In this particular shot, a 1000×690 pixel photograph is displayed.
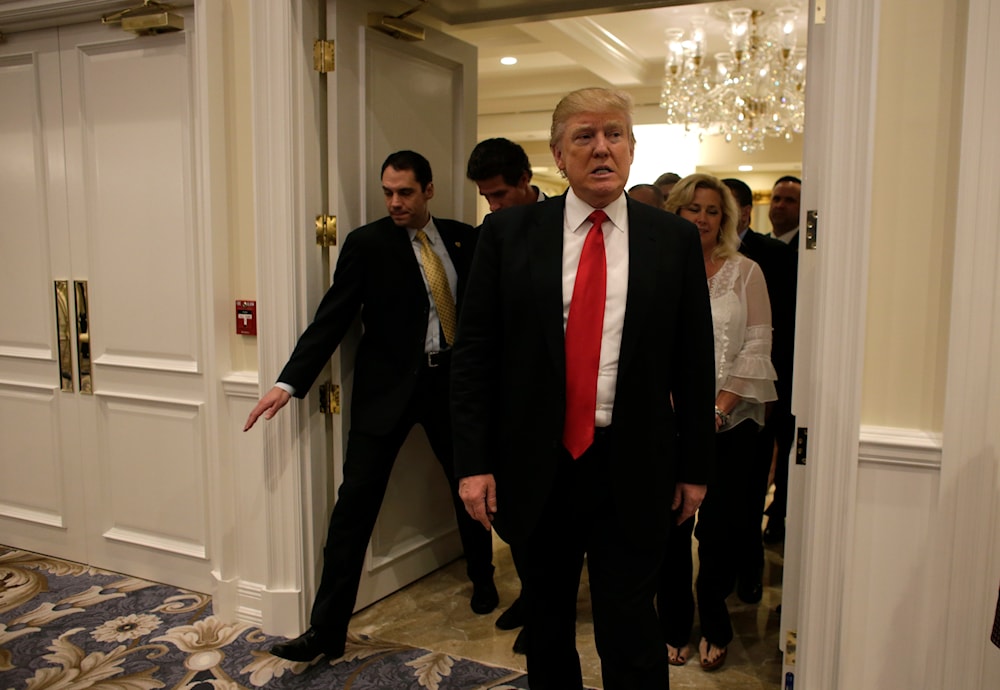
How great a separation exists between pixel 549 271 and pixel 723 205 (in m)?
1.05

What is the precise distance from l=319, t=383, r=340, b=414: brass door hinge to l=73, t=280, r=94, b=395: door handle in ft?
3.73

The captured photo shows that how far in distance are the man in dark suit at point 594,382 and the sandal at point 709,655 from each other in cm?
89

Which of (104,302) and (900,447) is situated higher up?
(104,302)

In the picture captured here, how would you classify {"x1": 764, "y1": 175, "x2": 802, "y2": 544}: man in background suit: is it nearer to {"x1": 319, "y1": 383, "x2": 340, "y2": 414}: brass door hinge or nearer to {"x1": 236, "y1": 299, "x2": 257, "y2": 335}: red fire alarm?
{"x1": 319, "y1": 383, "x2": 340, "y2": 414}: brass door hinge

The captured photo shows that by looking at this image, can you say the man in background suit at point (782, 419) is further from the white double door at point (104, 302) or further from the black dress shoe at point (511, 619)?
the white double door at point (104, 302)

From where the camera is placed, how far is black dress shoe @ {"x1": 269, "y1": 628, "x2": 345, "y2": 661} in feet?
7.92

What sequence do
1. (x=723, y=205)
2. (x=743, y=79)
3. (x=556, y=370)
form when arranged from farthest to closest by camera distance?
(x=743, y=79), (x=723, y=205), (x=556, y=370)

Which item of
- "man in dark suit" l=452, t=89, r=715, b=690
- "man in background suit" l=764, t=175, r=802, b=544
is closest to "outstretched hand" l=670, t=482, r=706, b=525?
"man in dark suit" l=452, t=89, r=715, b=690

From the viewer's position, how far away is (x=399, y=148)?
2.91 meters

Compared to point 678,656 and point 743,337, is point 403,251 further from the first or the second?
point 678,656

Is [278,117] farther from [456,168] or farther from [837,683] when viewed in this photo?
[837,683]

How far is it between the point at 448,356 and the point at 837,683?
1.51m

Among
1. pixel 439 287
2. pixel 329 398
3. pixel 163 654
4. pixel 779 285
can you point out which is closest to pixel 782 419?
pixel 779 285

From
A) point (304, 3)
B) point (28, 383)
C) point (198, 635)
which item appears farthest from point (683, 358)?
point (28, 383)
